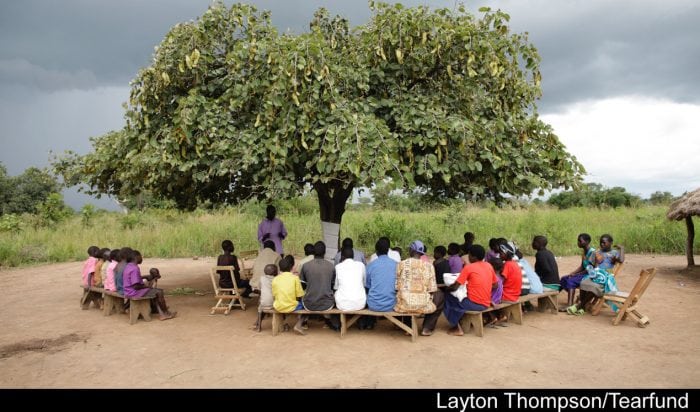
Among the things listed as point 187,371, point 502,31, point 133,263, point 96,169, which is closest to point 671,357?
point 502,31

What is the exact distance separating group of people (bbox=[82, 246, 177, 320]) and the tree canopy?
47.7 inches

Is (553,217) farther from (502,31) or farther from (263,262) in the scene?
(263,262)

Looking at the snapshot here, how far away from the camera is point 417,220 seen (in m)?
21.5

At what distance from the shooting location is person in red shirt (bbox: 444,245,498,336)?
7066 millimetres

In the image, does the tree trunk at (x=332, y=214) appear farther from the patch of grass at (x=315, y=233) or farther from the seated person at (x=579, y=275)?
the patch of grass at (x=315, y=233)

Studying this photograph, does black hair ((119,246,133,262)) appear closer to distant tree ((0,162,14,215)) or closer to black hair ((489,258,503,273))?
A: black hair ((489,258,503,273))

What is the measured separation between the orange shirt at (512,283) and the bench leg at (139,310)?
18.7 ft

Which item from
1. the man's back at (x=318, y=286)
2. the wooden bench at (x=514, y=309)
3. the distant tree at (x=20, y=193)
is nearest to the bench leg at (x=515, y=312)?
the wooden bench at (x=514, y=309)

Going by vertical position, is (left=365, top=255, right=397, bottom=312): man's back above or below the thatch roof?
below

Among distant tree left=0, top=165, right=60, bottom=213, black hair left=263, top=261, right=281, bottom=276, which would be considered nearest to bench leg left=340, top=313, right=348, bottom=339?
black hair left=263, top=261, right=281, bottom=276

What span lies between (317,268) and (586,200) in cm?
3019

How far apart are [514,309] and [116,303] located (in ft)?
21.9

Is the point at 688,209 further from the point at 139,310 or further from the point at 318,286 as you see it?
the point at 139,310

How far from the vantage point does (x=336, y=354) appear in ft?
20.6
